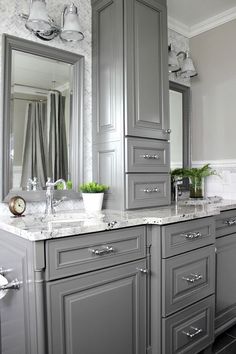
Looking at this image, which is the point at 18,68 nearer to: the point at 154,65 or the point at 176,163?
the point at 154,65

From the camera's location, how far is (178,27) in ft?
8.95

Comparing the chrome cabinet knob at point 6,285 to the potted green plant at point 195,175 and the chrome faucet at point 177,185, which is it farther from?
the potted green plant at point 195,175

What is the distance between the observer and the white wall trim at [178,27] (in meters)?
2.65

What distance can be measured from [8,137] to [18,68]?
427 mm

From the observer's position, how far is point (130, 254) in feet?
4.75

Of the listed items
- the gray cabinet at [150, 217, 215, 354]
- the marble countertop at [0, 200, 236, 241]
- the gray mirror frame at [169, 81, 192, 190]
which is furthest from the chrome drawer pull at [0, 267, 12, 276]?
the gray mirror frame at [169, 81, 192, 190]

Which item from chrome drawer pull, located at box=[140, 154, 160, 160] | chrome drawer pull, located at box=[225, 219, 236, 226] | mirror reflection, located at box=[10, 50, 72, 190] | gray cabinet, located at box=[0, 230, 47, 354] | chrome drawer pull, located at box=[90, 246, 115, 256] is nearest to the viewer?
gray cabinet, located at box=[0, 230, 47, 354]

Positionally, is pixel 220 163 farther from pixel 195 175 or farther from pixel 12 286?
pixel 12 286

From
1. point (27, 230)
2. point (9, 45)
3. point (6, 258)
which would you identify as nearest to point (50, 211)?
point (6, 258)

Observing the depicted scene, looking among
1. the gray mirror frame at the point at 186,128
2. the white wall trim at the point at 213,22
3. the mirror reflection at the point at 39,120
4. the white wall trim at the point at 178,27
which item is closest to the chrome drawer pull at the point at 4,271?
the mirror reflection at the point at 39,120

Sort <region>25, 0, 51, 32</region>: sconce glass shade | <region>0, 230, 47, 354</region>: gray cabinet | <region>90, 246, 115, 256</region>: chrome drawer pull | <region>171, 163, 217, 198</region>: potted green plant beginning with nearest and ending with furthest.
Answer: <region>0, 230, 47, 354</region>: gray cabinet
<region>90, 246, 115, 256</region>: chrome drawer pull
<region>25, 0, 51, 32</region>: sconce glass shade
<region>171, 163, 217, 198</region>: potted green plant

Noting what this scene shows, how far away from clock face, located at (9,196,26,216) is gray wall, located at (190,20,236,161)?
1.79m

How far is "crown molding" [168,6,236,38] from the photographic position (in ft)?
8.32

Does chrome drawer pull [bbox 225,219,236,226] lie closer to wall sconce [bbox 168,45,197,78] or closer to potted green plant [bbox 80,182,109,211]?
potted green plant [bbox 80,182,109,211]
